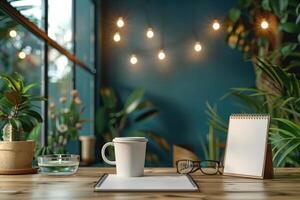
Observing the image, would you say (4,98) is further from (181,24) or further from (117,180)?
(181,24)

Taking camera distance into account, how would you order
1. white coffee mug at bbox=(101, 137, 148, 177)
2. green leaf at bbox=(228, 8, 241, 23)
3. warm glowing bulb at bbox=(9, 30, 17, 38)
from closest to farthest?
white coffee mug at bbox=(101, 137, 148, 177) → warm glowing bulb at bbox=(9, 30, 17, 38) → green leaf at bbox=(228, 8, 241, 23)

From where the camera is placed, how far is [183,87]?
5.91m

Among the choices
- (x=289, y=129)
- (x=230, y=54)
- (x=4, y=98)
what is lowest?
(x=289, y=129)

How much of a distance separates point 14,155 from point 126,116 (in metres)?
4.15

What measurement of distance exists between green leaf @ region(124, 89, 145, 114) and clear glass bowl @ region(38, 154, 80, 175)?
396cm

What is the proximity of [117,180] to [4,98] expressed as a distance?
598mm

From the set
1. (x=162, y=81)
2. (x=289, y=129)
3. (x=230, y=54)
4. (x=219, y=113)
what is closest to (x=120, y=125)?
(x=162, y=81)

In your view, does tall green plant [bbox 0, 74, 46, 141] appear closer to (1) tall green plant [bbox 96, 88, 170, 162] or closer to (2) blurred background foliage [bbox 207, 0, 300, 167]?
(2) blurred background foliage [bbox 207, 0, 300, 167]

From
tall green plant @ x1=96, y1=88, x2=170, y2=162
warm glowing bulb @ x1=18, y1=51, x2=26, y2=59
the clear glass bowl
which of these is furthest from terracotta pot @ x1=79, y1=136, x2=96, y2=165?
the clear glass bowl

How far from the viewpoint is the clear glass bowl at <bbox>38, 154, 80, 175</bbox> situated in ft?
4.83

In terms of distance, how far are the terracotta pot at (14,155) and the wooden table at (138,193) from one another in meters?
0.07

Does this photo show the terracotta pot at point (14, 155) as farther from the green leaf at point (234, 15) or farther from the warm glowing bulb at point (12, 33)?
the green leaf at point (234, 15)

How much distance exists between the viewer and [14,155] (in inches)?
60.9

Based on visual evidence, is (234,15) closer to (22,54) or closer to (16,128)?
(22,54)
